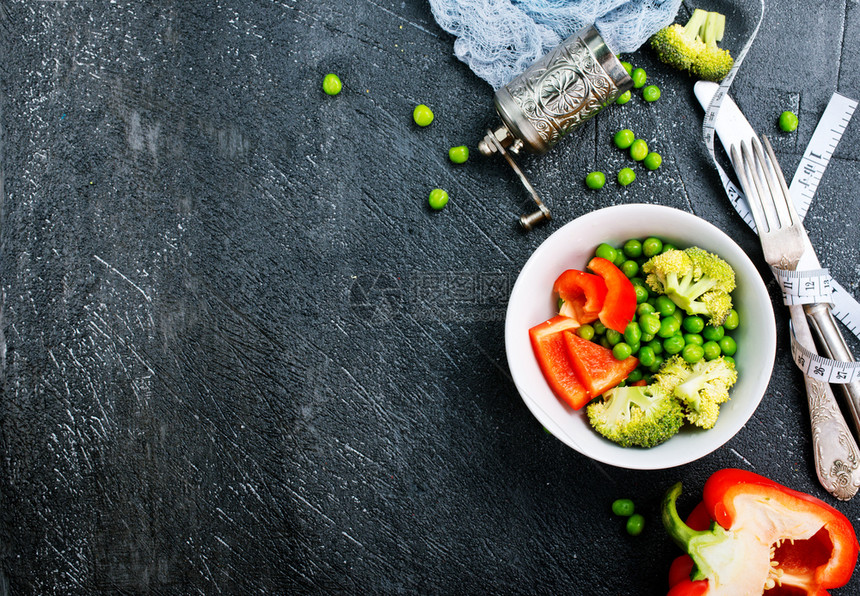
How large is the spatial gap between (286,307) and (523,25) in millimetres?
1429

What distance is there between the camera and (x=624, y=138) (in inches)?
88.7

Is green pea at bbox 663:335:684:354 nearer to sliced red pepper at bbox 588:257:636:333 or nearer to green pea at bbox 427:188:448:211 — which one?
sliced red pepper at bbox 588:257:636:333

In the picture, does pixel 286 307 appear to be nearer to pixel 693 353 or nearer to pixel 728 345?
pixel 693 353

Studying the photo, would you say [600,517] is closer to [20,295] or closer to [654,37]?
[654,37]

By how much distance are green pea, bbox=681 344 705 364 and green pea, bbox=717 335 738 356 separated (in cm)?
8

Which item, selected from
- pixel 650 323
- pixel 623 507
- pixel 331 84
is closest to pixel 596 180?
pixel 650 323

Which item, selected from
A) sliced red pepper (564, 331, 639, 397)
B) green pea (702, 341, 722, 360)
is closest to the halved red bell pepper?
green pea (702, 341, 722, 360)

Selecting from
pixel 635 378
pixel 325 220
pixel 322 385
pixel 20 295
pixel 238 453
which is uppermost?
pixel 325 220

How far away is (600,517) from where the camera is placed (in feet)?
7.43

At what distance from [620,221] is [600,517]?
3.75ft

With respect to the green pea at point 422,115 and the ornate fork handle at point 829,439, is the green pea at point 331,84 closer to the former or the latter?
the green pea at point 422,115

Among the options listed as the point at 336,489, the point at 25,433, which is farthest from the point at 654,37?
the point at 25,433

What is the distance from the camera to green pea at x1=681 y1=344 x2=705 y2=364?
1940 millimetres

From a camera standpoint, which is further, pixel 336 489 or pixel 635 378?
pixel 336 489
